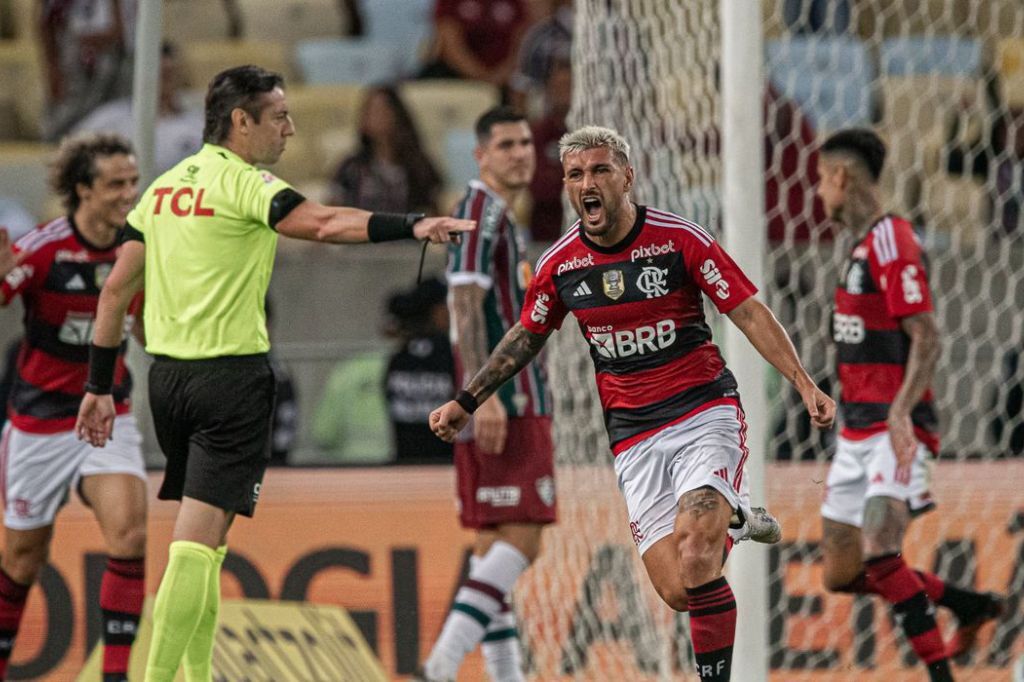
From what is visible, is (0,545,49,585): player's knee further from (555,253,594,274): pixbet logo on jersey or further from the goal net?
(555,253,594,274): pixbet logo on jersey

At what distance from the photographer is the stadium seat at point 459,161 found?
12273 mm

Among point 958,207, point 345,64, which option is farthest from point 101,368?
point 345,64

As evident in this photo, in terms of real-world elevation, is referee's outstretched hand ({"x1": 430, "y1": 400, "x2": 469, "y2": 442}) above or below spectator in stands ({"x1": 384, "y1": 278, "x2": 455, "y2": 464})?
above

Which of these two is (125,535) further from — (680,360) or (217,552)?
(680,360)

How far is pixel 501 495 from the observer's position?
6.61 metres

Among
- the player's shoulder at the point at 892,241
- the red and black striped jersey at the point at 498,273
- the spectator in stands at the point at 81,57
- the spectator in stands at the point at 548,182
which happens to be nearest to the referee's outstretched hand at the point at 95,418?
the red and black striped jersey at the point at 498,273

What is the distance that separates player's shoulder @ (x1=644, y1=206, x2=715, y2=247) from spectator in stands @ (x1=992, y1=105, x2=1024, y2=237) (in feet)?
16.4

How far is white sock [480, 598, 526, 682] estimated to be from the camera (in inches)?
268

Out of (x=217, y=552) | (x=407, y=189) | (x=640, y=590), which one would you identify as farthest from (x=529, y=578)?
(x=407, y=189)

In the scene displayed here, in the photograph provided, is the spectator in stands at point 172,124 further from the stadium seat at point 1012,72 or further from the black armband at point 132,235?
the stadium seat at point 1012,72

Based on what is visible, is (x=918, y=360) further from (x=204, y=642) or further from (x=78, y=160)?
(x=78, y=160)

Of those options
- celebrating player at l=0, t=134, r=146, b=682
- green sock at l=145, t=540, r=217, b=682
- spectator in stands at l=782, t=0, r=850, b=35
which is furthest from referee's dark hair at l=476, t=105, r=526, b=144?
spectator in stands at l=782, t=0, r=850, b=35

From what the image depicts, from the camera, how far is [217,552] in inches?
215

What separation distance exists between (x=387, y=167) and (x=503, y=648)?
5261mm
